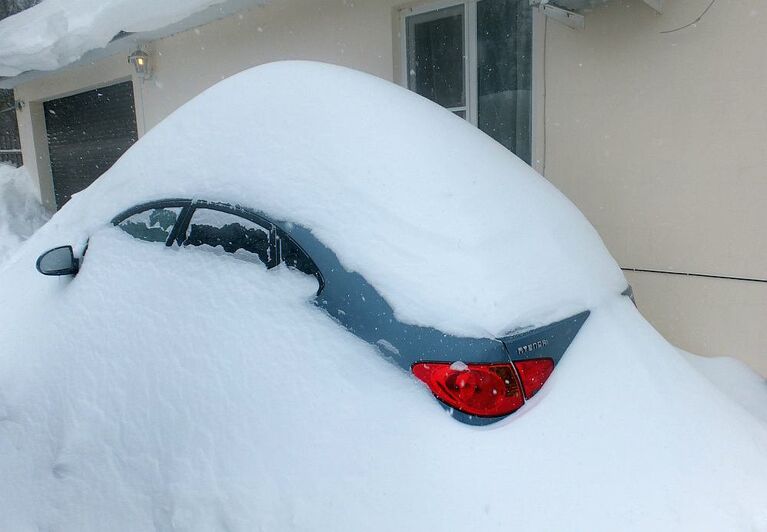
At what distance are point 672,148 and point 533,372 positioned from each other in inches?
117

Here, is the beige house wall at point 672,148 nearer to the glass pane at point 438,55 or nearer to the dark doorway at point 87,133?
the glass pane at point 438,55

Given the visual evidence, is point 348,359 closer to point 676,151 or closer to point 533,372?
point 533,372

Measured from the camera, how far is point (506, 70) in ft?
16.6

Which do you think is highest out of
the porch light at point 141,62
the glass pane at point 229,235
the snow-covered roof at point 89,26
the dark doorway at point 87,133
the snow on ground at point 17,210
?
the snow-covered roof at point 89,26

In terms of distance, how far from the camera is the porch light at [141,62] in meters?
8.60

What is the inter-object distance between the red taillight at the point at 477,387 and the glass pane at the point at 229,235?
0.77 m

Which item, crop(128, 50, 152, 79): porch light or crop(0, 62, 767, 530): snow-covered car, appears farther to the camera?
crop(128, 50, 152, 79): porch light

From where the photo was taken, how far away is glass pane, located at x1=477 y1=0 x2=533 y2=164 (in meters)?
4.94

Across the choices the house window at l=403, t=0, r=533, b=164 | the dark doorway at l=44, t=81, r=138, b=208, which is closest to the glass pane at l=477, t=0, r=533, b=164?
the house window at l=403, t=0, r=533, b=164

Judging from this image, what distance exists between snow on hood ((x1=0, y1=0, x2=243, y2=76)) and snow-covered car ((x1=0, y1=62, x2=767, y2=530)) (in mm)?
5269

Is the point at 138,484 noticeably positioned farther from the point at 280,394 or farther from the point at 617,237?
the point at 617,237

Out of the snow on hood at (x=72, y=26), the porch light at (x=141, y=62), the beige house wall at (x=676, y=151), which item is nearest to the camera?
the beige house wall at (x=676, y=151)

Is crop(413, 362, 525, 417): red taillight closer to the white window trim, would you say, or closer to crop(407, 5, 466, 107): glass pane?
the white window trim

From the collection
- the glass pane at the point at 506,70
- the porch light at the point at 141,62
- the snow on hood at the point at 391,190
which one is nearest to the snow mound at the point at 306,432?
the snow on hood at the point at 391,190
